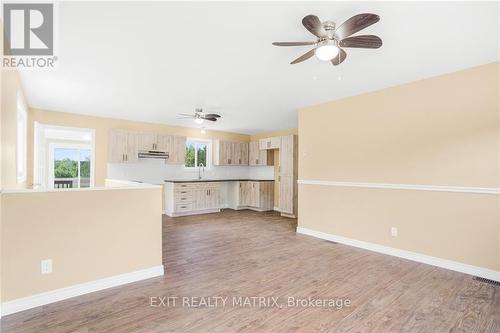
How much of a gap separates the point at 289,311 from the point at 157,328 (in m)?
1.09

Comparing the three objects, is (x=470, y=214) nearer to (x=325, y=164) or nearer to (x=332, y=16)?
(x=325, y=164)

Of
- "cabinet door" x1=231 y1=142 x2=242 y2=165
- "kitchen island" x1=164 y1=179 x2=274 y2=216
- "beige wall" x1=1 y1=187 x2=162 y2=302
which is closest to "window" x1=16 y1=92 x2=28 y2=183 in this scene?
"beige wall" x1=1 y1=187 x2=162 y2=302

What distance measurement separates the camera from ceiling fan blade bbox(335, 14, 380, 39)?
179 cm

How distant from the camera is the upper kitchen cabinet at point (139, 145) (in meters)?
5.95

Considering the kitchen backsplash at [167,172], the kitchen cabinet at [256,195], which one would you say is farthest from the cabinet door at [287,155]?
the kitchen backsplash at [167,172]

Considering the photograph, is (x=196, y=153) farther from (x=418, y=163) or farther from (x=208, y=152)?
(x=418, y=163)

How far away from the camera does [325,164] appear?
4.63 meters

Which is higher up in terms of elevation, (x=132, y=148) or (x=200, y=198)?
(x=132, y=148)

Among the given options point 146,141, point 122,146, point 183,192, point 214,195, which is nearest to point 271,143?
point 214,195

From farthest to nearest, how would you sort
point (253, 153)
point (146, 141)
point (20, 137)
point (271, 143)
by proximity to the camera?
1. point (253, 153)
2. point (271, 143)
3. point (146, 141)
4. point (20, 137)

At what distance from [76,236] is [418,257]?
4114 mm

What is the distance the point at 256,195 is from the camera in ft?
24.8

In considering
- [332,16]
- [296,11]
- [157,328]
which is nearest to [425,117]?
[332,16]

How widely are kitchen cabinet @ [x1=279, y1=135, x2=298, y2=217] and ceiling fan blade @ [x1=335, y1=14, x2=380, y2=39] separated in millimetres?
4546
